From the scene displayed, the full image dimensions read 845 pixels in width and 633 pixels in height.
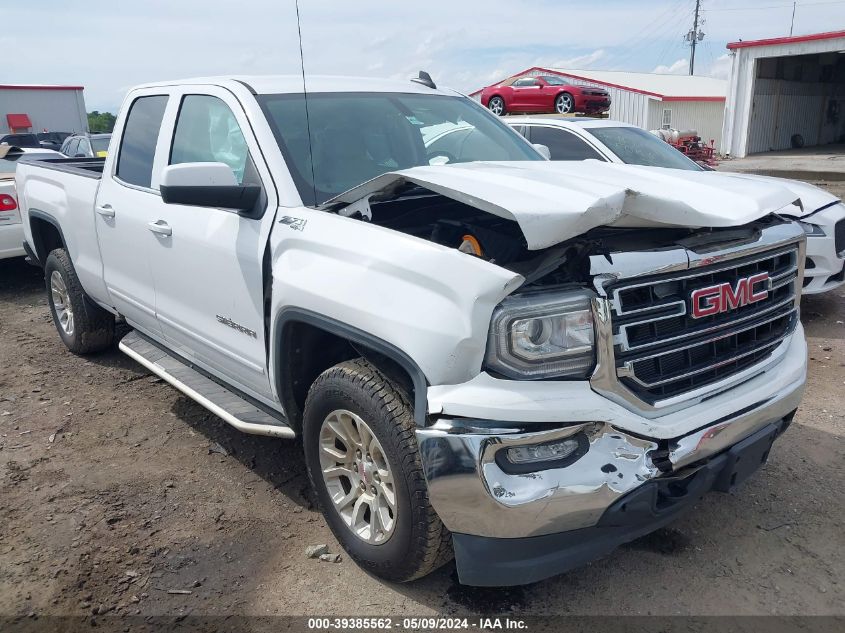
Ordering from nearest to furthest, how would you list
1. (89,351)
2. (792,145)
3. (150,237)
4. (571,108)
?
1. (150,237)
2. (89,351)
3. (571,108)
4. (792,145)

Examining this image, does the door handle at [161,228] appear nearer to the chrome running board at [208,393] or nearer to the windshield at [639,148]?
the chrome running board at [208,393]

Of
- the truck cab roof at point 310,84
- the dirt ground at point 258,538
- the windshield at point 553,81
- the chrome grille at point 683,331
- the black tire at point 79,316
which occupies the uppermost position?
the windshield at point 553,81

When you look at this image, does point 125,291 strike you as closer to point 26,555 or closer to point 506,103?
point 26,555

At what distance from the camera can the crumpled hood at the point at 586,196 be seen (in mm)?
2191

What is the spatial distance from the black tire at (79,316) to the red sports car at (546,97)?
14.1m

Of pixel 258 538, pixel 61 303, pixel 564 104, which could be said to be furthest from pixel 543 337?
pixel 564 104

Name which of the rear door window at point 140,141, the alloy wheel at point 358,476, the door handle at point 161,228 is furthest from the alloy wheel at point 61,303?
the alloy wheel at point 358,476

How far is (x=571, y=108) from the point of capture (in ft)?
59.7

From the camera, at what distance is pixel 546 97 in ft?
60.5

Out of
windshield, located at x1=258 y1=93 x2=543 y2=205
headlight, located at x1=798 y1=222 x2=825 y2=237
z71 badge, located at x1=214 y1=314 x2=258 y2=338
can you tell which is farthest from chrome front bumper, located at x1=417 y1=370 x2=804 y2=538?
headlight, located at x1=798 y1=222 x2=825 y2=237

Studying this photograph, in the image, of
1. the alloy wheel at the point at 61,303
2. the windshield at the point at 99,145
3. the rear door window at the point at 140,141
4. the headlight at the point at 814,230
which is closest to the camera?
the rear door window at the point at 140,141

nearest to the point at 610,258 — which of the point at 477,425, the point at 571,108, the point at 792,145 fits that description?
the point at 477,425

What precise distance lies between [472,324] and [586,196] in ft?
1.91

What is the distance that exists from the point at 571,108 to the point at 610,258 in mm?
17037
